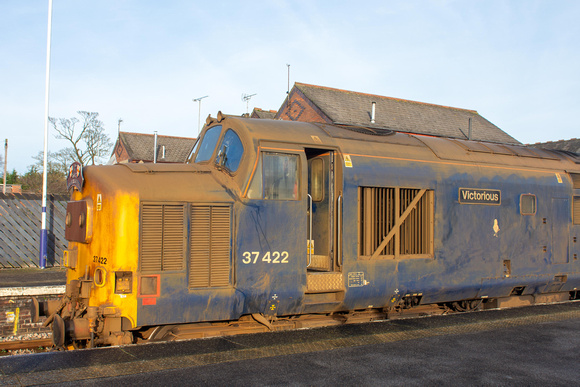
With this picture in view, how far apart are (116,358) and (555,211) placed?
8.41m

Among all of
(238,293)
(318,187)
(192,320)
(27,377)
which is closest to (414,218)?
(318,187)

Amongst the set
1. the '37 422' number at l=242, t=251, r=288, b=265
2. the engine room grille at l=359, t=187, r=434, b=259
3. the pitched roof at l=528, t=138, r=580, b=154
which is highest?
the pitched roof at l=528, t=138, r=580, b=154

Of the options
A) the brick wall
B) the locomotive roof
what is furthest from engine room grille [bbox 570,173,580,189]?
the brick wall

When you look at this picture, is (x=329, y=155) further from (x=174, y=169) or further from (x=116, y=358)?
(x=116, y=358)

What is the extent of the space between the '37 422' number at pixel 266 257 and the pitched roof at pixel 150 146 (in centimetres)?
3984

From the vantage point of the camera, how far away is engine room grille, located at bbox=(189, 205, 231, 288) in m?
6.05

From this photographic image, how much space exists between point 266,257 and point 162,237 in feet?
4.51

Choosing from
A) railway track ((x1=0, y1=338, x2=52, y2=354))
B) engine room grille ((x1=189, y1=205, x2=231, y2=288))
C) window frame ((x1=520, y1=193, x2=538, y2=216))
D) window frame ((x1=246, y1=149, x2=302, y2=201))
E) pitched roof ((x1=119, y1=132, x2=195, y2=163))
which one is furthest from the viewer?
pitched roof ((x1=119, y1=132, x2=195, y2=163))

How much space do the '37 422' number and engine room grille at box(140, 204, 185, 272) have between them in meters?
0.82

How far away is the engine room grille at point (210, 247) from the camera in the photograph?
238 inches

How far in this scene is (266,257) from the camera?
21.0 ft

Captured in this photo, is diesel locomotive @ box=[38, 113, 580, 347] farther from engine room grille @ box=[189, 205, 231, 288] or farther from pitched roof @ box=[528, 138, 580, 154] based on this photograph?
pitched roof @ box=[528, 138, 580, 154]

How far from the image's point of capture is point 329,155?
7238 mm

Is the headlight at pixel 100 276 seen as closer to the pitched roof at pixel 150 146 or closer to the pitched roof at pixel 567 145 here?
the pitched roof at pixel 567 145
